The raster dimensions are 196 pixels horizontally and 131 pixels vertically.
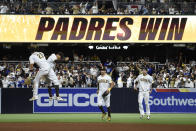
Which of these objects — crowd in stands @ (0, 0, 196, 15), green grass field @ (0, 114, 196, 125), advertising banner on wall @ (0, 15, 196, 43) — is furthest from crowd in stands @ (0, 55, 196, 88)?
green grass field @ (0, 114, 196, 125)

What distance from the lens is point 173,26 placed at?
3731cm

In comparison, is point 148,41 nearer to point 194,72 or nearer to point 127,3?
point 127,3

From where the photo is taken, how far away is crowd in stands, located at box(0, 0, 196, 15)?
117 feet

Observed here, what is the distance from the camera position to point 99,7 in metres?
37.5

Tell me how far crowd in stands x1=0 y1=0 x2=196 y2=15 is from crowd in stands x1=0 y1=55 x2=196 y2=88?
13.0 ft

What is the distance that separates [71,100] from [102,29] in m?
10.7

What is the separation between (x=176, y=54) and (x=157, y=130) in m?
24.2

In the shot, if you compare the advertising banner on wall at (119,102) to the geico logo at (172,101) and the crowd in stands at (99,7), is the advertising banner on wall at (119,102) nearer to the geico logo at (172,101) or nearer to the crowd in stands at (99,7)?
the geico logo at (172,101)

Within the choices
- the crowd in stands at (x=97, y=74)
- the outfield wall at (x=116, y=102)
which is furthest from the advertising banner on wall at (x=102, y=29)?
the outfield wall at (x=116, y=102)

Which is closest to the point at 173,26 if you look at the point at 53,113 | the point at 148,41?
the point at 148,41

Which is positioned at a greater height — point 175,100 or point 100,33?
point 100,33

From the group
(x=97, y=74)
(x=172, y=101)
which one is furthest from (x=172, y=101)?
(x=97, y=74)

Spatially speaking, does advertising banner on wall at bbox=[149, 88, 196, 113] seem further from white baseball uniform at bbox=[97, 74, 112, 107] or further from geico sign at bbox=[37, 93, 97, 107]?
white baseball uniform at bbox=[97, 74, 112, 107]

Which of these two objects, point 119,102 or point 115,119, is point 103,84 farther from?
point 119,102
